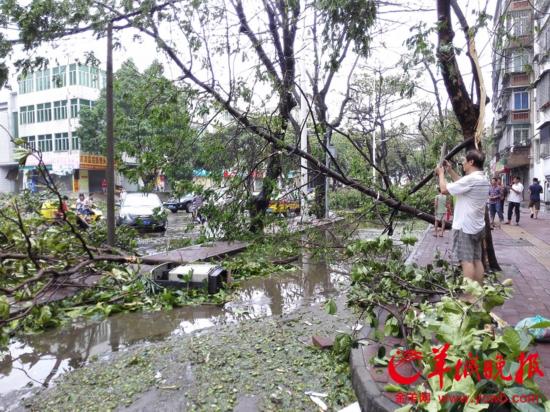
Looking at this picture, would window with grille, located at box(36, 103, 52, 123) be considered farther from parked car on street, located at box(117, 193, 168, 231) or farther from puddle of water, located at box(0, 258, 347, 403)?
puddle of water, located at box(0, 258, 347, 403)

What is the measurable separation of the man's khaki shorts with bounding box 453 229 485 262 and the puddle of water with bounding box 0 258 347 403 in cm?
232

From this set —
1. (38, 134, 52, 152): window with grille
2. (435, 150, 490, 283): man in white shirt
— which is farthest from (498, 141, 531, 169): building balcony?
(38, 134, 52, 152): window with grille

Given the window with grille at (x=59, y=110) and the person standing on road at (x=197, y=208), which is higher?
the window with grille at (x=59, y=110)

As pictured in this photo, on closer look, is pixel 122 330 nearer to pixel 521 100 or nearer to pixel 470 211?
pixel 470 211

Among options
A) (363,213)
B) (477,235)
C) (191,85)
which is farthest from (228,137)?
(477,235)

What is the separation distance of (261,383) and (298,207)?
402 cm

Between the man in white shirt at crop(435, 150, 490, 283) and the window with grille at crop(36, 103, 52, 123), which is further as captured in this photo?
the window with grille at crop(36, 103, 52, 123)

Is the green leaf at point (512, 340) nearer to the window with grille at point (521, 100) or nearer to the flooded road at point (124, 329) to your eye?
the flooded road at point (124, 329)

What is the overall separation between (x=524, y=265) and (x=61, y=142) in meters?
40.7

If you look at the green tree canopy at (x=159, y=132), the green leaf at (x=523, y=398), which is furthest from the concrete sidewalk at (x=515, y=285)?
the green tree canopy at (x=159, y=132)

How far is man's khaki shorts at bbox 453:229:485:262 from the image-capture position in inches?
199

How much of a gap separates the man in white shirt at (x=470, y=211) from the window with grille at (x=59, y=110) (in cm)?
4065

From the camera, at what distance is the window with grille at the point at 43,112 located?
41169mm

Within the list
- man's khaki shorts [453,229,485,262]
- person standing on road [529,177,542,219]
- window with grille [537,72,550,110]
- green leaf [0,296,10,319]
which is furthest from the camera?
window with grille [537,72,550,110]
